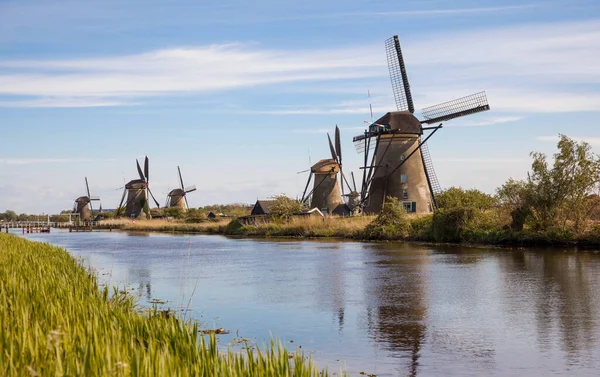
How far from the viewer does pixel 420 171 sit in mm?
41438

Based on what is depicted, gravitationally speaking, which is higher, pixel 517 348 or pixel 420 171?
pixel 420 171

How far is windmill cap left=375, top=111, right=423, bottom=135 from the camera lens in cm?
4100

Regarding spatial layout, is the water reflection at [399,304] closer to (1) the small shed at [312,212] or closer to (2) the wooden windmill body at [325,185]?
(1) the small shed at [312,212]

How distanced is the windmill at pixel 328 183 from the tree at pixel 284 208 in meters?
5.46

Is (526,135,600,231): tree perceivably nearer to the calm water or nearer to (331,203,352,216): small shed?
the calm water

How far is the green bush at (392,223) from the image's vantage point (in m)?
36.1

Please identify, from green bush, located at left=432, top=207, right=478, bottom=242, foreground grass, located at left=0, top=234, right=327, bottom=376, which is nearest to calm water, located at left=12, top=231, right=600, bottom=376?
foreground grass, located at left=0, top=234, right=327, bottom=376

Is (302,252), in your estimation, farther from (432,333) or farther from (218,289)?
(432,333)

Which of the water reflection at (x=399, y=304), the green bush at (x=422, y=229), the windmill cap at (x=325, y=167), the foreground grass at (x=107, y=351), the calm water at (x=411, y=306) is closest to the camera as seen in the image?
the foreground grass at (x=107, y=351)

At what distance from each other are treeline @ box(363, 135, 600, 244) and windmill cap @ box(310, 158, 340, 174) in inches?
977

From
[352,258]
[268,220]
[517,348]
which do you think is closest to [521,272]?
[352,258]

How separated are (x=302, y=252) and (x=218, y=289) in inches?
514

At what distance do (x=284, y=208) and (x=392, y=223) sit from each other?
1553cm

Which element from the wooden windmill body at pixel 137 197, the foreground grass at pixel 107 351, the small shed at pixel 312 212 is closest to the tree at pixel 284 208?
the small shed at pixel 312 212
